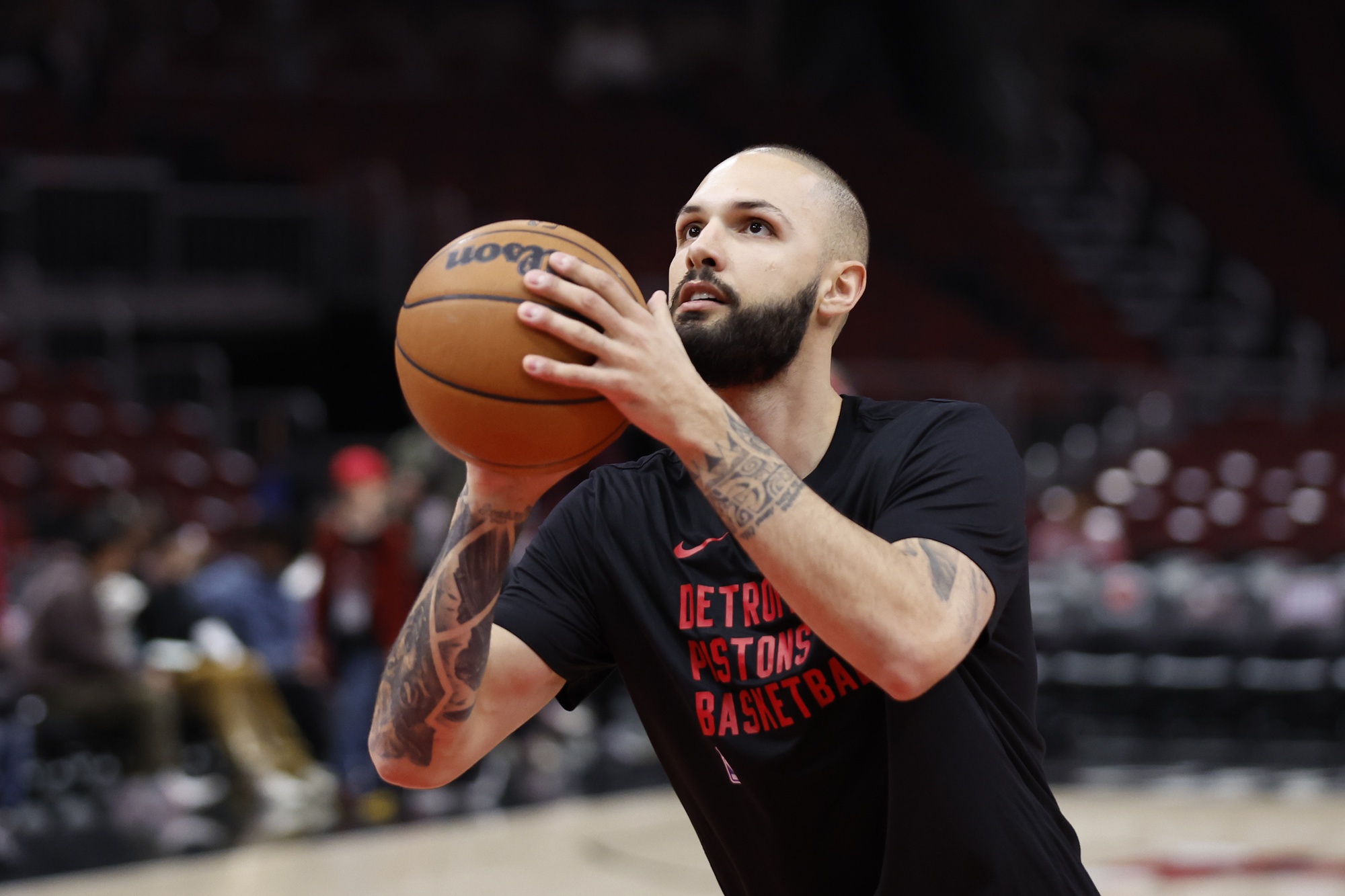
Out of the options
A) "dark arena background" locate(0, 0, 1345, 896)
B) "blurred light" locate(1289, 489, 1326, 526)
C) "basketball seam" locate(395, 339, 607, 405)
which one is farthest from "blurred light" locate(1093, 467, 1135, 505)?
"basketball seam" locate(395, 339, 607, 405)

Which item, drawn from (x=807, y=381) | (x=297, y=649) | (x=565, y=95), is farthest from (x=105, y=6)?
(x=807, y=381)

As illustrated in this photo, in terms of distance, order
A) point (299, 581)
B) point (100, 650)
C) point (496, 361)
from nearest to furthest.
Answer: point (496, 361), point (100, 650), point (299, 581)

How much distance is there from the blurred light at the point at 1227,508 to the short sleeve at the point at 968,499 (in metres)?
10.9

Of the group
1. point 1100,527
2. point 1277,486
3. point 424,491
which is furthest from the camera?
point 1277,486

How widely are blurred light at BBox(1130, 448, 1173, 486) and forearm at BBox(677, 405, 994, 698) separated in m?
11.7

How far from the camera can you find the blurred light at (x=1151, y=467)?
13.1m

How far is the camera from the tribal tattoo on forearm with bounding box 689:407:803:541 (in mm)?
1961

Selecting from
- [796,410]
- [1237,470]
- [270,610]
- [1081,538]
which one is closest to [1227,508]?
[1237,470]

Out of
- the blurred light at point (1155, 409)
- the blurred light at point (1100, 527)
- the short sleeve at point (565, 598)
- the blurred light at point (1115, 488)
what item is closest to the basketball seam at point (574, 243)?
the short sleeve at point (565, 598)

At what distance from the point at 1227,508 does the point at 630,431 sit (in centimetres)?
491

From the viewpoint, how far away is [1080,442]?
13.8 m

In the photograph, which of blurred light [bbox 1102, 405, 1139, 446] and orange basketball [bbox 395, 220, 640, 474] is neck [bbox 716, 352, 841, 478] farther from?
blurred light [bbox 1102, 405, 1139, 446]

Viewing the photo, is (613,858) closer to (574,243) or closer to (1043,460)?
(574,243)

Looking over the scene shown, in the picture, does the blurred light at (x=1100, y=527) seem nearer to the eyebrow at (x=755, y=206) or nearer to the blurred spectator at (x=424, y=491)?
the blurred spectator at (x=424, y=491)
